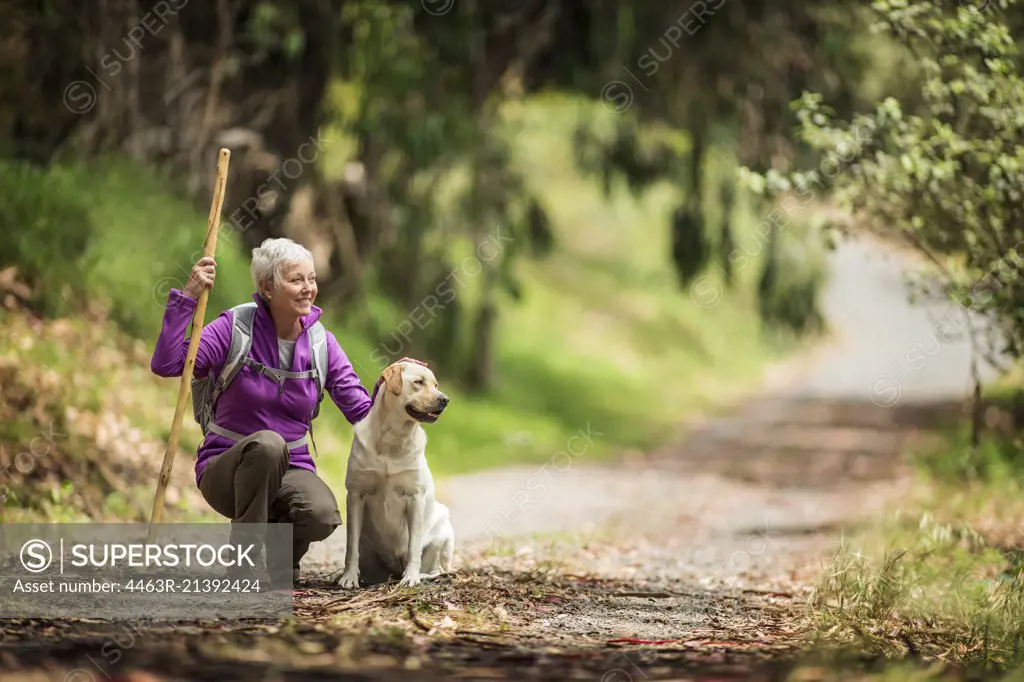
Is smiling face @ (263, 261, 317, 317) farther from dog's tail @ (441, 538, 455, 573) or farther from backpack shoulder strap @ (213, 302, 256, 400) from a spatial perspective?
dog's tail @ (441, 538, 455, 573)

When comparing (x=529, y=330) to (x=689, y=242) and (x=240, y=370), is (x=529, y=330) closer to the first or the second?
(x=689, y=242)

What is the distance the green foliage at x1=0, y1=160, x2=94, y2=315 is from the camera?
35.6 ft

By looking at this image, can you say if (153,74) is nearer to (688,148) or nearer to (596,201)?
(688,148)

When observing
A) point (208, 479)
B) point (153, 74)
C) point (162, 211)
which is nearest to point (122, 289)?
point (162, 211)

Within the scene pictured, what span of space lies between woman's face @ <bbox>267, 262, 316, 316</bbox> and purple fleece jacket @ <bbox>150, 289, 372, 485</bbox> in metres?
0.16

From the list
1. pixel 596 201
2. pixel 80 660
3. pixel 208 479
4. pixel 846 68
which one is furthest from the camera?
pixel 596 201

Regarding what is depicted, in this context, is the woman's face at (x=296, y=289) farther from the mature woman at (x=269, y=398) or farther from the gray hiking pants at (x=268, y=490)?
the gray hiking pants at (x=268, y=490)

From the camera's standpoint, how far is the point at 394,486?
6.27 metres

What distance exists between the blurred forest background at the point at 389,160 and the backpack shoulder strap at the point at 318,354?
3256mm

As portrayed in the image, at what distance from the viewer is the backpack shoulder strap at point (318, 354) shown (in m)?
6.24

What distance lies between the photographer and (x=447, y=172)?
707 inches

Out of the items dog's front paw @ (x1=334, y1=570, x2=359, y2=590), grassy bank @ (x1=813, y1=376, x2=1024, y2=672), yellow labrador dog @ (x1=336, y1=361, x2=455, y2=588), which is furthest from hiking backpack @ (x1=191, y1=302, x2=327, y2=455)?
grassy bank @ (x1=813, y1=376, x2=1024, y2=672)

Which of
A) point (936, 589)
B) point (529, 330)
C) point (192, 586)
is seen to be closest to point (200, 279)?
point (192, 586)

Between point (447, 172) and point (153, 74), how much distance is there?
4.67m
